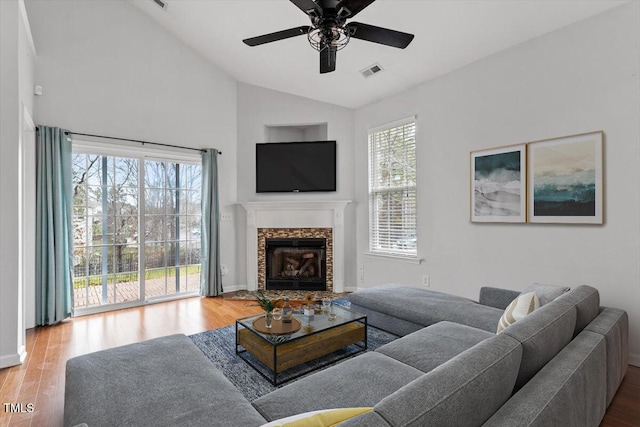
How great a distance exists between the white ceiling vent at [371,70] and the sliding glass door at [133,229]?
283 cm

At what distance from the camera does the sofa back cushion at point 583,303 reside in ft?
6.31

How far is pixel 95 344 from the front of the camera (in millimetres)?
3209

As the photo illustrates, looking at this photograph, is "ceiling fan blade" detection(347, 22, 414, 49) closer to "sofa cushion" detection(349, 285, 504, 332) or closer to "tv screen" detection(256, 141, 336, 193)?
"sofa cushion" detection(349, 285, 504, 332)

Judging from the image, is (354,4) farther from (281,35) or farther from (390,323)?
(390,323)

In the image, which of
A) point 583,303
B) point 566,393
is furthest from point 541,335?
point 583,303

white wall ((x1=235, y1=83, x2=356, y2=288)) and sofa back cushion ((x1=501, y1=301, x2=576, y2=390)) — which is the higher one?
white wall ((x1=235, y1=83, x2=356, y2=288))

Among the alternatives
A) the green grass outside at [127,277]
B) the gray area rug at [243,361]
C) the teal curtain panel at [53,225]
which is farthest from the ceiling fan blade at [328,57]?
the green grass outside at [127,277]

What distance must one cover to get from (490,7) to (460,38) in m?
0.46

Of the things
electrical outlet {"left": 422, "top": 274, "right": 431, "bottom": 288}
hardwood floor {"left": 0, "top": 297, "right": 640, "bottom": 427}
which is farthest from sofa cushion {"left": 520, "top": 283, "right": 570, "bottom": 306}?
electrical outlet {"left": 422, "top": 274, "right": 431, "bottom": 288}

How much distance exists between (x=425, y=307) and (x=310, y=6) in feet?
8.28

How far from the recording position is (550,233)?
3.08m

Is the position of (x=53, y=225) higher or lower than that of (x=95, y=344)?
higher

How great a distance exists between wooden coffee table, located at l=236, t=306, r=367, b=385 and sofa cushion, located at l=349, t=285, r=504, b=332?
12.6 inches

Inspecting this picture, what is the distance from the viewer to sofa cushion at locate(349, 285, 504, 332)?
261 centimetres
